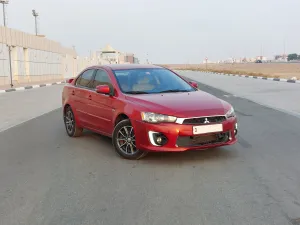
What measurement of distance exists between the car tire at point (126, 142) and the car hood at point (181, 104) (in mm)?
431

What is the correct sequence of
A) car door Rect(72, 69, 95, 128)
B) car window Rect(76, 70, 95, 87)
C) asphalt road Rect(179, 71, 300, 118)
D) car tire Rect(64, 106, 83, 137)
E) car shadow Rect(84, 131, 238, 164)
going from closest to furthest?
car shadow Rect(84, 131, 238, 164) < car door Rect(72, 69, 95, 128) < car window Rect(76, 70, 95, 87) < car tire Rect(64, 106, 83, 137) < asphalt road Rect(179, 71, 300, 118)

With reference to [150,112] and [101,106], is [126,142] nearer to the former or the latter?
[150,112]

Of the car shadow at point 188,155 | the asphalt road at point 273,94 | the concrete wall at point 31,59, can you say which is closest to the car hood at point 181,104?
the car shadow at point 188,155

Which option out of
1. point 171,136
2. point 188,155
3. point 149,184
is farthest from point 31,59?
point 149,184

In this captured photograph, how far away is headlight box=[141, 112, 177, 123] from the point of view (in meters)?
6.05

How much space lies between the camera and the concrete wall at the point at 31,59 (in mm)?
30691

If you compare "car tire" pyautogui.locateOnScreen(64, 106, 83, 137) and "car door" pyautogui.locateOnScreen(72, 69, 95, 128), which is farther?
"car tire" pyautogui.locateOnScreen(64, 106, 83, 137)

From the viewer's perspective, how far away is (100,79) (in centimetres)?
787

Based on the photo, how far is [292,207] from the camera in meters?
4.29

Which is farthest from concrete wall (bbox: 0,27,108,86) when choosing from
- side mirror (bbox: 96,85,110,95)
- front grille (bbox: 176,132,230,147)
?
front grille (bbox: 176,132,230,147)

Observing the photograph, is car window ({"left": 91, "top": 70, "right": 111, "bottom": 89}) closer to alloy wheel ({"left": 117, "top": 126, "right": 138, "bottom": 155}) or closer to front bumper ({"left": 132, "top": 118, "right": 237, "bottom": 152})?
alloy wheel ({"left": 117, "top": 126, "right": 138, "bottom": 155})

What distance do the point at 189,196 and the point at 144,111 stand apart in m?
1.90

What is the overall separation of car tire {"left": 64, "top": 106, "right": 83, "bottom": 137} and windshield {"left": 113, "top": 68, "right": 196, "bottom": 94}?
167 cm

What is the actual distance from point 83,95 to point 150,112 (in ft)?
8.09
